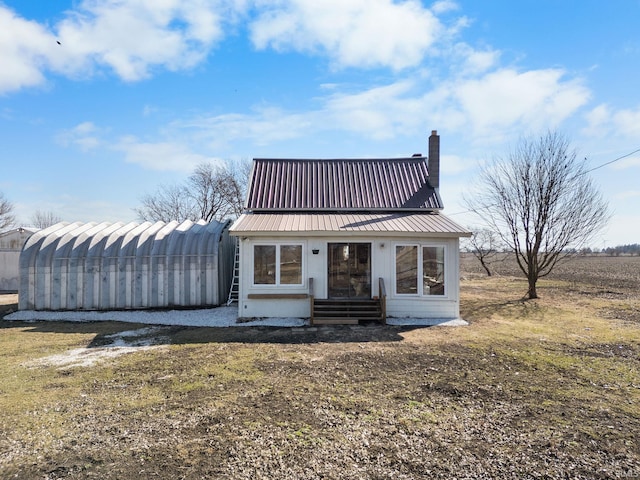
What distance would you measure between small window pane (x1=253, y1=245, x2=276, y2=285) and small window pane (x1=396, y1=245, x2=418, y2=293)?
384cm

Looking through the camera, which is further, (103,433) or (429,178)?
(429,178)

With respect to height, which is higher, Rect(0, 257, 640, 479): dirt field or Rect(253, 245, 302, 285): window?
Rect(253, 245, 302, 285): window

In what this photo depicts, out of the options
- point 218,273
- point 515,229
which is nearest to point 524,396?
point 218,273

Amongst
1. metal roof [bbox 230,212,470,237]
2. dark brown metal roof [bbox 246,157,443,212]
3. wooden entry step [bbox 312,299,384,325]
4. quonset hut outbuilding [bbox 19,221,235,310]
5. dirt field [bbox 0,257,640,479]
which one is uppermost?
dark brown metal roof [bbox 246,157,443,212]

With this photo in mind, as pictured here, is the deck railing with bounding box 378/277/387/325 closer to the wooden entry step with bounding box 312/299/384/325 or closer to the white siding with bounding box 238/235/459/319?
the wooden entry step with bounding box 312/299/384/325

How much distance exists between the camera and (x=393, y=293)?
1084 centimetres

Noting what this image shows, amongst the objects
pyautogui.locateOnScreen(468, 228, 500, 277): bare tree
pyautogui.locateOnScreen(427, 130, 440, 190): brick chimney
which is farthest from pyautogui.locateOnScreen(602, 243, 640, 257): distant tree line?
pyautogui.locateOnScreen(427, 130, 440, 190): brick chimney

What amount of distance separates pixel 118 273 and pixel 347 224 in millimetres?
8421

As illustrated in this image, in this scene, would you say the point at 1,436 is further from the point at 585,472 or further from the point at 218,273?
the point at 218,273

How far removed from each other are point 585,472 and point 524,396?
1829mm

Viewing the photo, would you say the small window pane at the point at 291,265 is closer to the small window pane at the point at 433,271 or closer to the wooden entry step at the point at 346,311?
the wooden entry step at the point at 346,311

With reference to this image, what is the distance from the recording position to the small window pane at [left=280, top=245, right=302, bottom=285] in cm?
1084

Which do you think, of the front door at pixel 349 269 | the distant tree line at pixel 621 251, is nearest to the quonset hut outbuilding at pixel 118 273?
the front door at pixel 349 269

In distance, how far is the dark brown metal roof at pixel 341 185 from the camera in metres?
13.4
